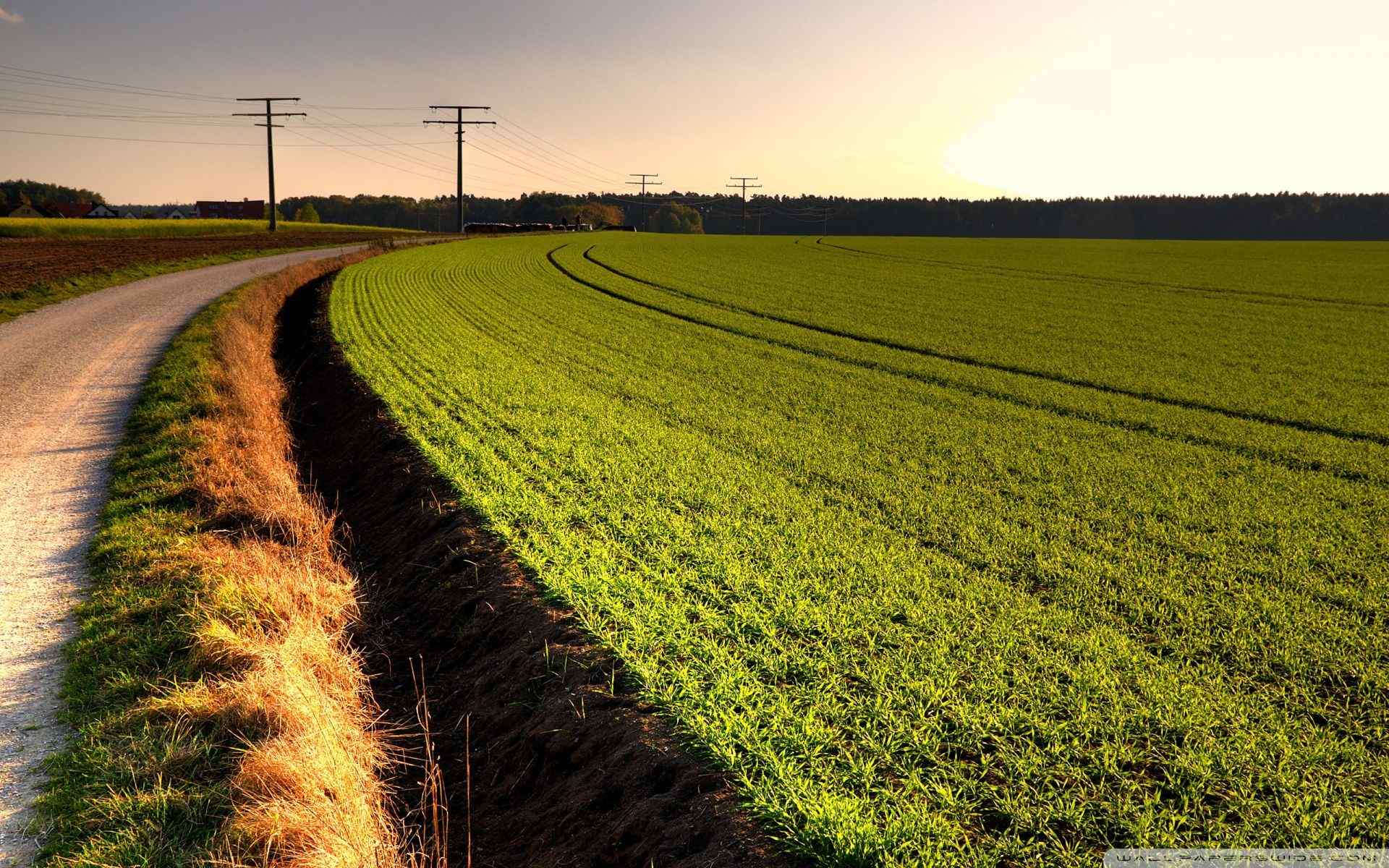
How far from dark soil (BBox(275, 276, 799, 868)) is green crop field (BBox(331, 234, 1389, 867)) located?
22 cm

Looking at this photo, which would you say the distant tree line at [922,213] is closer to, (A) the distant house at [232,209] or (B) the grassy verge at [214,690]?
(A) the distant house at [232,209]

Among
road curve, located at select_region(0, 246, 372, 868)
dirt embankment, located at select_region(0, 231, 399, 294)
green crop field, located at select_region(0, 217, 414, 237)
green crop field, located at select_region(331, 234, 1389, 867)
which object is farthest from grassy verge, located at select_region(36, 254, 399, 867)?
green crop field, located at select_region(0, 217, 414, 237)

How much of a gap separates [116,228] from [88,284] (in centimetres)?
4892

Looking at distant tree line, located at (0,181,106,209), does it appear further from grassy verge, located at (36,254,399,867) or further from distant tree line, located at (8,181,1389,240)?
grassy verge, located at (36,254,399,867)

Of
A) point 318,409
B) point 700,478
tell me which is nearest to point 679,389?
point 700,478

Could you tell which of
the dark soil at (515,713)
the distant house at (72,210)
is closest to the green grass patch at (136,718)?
the dark soil at (515,713)

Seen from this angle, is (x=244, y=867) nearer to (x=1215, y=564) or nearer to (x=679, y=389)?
(x=1215, y=564)

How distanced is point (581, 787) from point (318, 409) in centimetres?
1239

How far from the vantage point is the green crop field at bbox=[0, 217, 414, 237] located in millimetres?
61906

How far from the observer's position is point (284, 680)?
17.8 feet

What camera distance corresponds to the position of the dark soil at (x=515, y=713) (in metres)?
4.34

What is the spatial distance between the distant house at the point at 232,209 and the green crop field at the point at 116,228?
161 feet

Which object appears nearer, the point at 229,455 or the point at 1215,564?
the point at 1215,564

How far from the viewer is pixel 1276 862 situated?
147 inches
